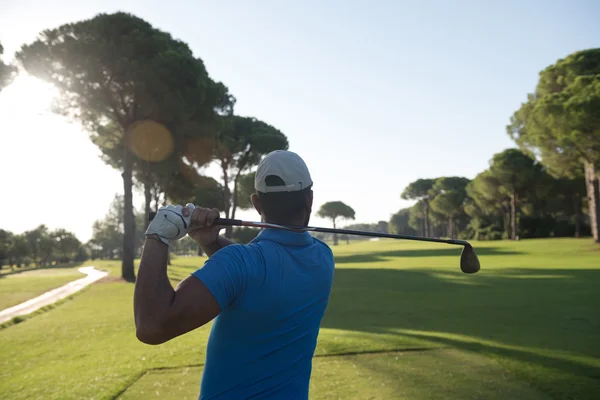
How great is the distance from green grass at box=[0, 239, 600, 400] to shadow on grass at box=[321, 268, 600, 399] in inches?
0.9

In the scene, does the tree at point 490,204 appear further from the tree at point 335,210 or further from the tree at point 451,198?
the tree at point 335,210

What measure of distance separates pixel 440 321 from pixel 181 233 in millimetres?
8335

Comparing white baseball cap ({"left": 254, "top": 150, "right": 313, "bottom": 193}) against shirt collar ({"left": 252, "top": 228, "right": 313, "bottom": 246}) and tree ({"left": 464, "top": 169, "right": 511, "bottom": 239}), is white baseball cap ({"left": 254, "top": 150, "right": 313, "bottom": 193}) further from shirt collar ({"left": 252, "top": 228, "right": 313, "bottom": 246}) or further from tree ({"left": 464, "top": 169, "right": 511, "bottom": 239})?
tree ({"left": 464, "top": 169, "right": 511, "bottom": 239})

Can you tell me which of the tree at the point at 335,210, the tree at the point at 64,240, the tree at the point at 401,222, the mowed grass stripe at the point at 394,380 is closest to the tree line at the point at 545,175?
the tree at the point at 335,210

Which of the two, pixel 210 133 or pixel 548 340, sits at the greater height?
pixel 210 133

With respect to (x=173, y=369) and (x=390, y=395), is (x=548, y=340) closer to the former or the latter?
(x=390, y=395)

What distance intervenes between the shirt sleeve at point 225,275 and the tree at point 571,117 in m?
34.5

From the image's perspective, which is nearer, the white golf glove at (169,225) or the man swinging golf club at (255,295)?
the man swinging golf club at (255,295)

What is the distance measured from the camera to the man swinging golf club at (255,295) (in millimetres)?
1528

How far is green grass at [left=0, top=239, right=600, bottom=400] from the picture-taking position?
505cm

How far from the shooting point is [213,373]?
175 cm

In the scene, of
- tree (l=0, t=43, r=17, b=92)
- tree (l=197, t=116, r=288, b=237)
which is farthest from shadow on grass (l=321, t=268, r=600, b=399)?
tree (l=197, t=116, r=288, b=237)

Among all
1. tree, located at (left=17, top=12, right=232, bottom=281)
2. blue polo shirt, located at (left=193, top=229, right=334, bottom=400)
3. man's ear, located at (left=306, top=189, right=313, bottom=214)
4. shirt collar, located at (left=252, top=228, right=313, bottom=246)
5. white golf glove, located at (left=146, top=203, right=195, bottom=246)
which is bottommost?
blue polo shirt, located at (left=193, top=229, right=334, bottom=400)

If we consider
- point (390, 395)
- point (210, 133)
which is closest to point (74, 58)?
point (210, 133)
